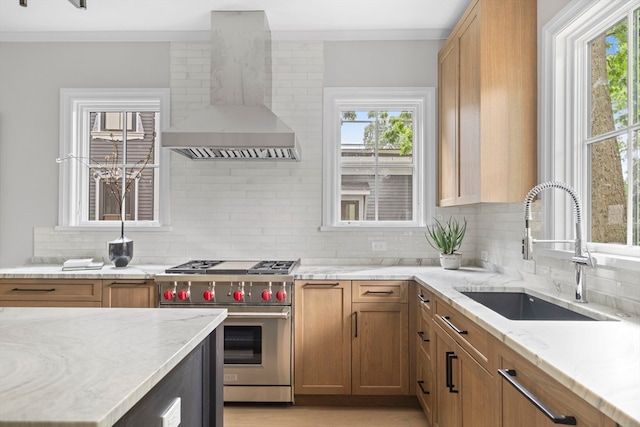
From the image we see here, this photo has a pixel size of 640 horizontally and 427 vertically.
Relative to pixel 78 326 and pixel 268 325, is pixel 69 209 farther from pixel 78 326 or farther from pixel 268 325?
pixel 78 326

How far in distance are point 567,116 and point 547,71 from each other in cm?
29

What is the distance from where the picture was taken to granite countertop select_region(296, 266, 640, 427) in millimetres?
965

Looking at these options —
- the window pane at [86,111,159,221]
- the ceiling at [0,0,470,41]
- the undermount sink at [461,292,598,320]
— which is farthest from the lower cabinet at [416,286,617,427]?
the window pane at [86,111,159,221]

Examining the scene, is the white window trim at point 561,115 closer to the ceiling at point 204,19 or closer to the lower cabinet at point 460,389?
the lower cabinet at point 460,389

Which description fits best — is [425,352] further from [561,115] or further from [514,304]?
[561,115]

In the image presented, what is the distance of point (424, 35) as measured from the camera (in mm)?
3758

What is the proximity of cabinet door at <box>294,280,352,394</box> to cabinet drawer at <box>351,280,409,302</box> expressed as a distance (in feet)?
0.18

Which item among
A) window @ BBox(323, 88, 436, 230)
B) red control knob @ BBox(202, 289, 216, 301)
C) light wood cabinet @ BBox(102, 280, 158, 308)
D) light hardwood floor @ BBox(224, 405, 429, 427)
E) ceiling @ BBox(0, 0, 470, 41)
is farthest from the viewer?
window @ BBox(323, 88, 436, 230)

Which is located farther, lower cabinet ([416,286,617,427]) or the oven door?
the oven door

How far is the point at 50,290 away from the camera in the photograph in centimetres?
319

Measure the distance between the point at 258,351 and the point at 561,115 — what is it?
→ 7.76 feet

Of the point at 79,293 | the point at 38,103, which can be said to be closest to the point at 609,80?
the point at 79,293

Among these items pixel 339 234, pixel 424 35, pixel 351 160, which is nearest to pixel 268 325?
pixel 339 234

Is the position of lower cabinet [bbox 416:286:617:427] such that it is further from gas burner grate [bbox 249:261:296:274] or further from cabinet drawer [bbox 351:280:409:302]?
gas burner grate [bbox 249:261:296:274]
